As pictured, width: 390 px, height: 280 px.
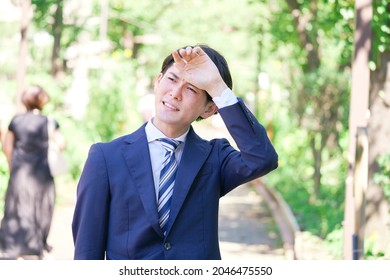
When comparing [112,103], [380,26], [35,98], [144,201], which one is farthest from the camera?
[112,103]

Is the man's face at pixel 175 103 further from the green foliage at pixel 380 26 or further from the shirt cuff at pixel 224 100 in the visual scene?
the green foliage at pixel 380 26

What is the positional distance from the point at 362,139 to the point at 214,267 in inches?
179

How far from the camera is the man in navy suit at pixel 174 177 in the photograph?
3354mm

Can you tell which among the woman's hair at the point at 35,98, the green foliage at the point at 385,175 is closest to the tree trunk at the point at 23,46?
the woman's hair at the point at 35,98

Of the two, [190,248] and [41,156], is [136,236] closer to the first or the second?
[190,248]

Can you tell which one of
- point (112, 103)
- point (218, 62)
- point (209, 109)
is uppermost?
point (218, 62)

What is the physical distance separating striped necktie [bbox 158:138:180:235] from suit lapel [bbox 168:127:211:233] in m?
0.04

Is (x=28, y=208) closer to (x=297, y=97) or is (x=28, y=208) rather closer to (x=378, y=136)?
(x=378, y=136)

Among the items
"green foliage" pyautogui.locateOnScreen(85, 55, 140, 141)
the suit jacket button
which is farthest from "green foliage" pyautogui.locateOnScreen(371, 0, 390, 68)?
"green foliage" pyautogui.locateOnScreen(85, 55, 140, 141)

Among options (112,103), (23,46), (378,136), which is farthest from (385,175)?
(112,103)

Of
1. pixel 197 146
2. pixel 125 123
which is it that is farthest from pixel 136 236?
pixel 125 123

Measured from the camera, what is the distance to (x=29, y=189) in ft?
29.2

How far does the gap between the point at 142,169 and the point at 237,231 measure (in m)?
10.3

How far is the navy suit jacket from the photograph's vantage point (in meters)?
3.36
